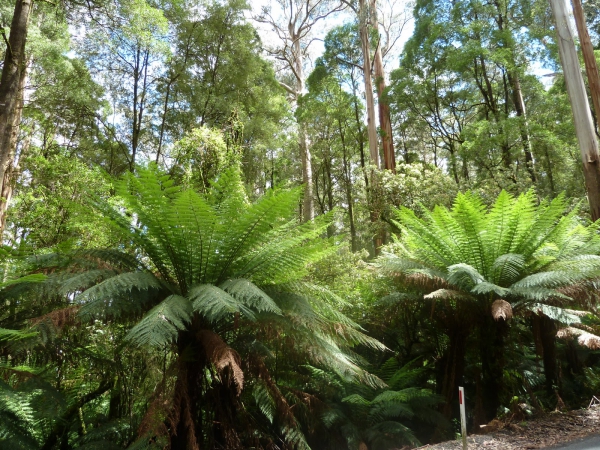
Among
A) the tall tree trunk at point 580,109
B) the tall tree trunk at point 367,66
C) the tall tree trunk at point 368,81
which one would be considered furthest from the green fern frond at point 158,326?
the tall tree trunk at point 367,66

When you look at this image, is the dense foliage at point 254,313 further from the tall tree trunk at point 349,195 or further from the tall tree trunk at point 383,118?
the tall tree trunk at point 349,195

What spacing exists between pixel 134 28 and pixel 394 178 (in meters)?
6.85

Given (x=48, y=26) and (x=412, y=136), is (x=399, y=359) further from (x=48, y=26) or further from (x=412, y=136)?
(x=412, y=136)

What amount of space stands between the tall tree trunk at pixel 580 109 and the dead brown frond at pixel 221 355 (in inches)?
240

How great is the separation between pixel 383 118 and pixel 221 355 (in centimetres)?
1233

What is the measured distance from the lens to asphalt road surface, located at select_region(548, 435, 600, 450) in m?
2.59

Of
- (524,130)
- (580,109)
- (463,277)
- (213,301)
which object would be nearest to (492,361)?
(463,277)

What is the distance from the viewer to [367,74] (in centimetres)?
1414

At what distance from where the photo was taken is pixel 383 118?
13789 mm

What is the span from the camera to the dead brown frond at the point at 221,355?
8.05 ft

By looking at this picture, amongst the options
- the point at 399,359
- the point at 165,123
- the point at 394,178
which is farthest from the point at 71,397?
the point at 165,123

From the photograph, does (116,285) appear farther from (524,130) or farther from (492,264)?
(524,130)

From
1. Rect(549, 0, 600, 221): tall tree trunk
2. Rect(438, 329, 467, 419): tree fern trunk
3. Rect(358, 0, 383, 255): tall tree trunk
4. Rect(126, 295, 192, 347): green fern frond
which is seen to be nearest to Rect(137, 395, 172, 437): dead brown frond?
Rect(126, 295, 192, 347): green fern frond

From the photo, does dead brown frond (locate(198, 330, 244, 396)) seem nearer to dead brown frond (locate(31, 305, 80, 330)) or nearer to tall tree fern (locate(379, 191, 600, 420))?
dead brown frond (locate(31, 305, 80, 330))
